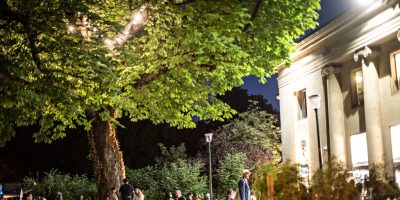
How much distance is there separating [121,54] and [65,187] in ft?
81.5

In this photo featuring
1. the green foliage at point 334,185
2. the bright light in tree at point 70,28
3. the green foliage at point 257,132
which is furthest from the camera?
the green foliage at point 257,132

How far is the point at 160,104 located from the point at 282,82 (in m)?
14.6

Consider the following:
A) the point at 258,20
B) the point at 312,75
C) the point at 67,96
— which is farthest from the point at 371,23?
the point at 67,96

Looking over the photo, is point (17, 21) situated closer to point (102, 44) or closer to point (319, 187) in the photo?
point (102, 44)

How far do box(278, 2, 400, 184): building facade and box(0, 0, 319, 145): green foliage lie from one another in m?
4.02

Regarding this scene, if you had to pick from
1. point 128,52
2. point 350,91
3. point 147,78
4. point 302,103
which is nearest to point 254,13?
point 147,78

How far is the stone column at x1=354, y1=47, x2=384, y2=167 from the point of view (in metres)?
23.7

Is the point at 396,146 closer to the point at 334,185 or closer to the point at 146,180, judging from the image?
the point at 334,185

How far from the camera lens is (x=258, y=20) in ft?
59.9

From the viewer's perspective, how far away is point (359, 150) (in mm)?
25906

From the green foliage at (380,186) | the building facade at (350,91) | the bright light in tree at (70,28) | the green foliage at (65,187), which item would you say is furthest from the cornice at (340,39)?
the green foliage at (65,187)

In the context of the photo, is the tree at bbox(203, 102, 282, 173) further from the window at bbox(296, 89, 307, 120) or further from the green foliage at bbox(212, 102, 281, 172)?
the window at bbox(296, 89, 307, 120)

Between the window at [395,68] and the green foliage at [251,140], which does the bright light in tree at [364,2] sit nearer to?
the window at [395,68]

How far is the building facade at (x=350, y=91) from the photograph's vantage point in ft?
76.4
